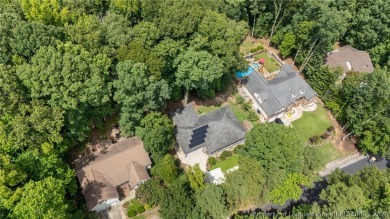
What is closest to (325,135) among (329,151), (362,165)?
(329,151)

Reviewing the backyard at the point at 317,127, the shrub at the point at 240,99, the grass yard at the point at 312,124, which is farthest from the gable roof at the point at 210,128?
the backyard at the point at 317,127

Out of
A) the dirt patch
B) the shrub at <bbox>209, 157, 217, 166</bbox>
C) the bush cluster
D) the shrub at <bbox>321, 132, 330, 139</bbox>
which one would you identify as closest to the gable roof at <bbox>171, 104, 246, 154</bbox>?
the shrub at <bbox>209, 157, 217, 166</bbox>

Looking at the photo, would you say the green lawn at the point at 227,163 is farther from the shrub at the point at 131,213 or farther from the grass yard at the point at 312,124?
the grass yard at the point at 312,124

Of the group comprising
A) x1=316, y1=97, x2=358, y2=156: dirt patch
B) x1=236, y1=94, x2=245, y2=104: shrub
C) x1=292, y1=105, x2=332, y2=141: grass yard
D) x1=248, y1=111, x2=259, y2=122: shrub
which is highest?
x1=236, y1=94, x2=245, y2=104: shrub

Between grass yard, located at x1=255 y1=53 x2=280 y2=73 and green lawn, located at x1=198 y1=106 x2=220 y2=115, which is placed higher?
grass yard, located at x1=255 y1=53 x2=280 y2=73

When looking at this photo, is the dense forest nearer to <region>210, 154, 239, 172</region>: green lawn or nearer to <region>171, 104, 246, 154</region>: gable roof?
<region>171, 104, 246, 154</region>: gable roof
